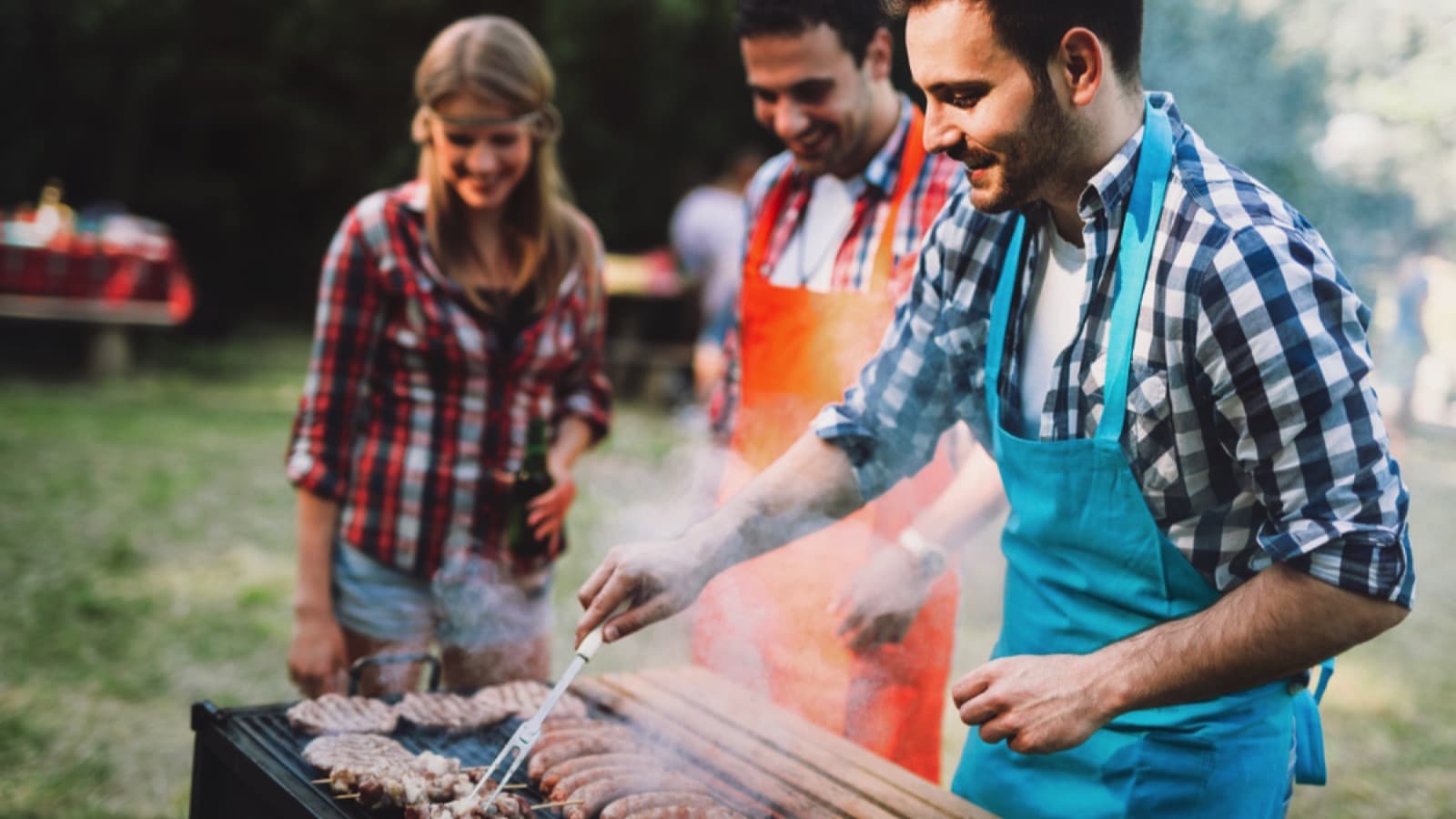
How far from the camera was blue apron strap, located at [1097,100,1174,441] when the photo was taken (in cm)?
195

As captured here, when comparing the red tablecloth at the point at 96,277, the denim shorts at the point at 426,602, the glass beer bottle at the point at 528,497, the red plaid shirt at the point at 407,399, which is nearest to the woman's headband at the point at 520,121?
the red plaid shirt at the point at 407,399

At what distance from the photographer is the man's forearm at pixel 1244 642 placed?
1.71 meters

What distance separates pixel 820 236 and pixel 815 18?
1.97 feet

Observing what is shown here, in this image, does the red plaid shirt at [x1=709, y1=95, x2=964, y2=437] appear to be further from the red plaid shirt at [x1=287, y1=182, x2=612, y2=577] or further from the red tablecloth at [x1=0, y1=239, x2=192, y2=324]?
the red tablecloth at [x1=0, y1=239, x2=192, y2=324]

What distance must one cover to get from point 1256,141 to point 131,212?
16548 mm

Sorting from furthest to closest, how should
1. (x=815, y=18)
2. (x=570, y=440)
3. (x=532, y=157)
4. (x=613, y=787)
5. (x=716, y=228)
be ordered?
(x=716, y=228) → (x=570, y=440) → (x=532, y=157) → (x=815, y=18) → (x=613, y=787)

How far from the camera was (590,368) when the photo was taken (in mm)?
3764

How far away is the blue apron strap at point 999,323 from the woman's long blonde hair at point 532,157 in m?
1.58

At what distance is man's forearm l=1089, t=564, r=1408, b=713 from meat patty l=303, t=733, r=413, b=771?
140 cm

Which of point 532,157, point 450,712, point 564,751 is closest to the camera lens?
point 564,751

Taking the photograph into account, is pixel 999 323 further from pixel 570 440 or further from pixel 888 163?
pixel 570 440

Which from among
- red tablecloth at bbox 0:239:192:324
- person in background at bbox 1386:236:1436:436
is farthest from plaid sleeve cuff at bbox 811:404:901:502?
person in background at bbox 1386:236:1436:436

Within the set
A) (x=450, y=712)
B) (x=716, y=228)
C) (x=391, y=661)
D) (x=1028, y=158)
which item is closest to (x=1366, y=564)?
(x=1028, y=158)

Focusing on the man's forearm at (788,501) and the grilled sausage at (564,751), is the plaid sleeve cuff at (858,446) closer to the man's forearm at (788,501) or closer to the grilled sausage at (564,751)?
the man's forearm at (788,501)
